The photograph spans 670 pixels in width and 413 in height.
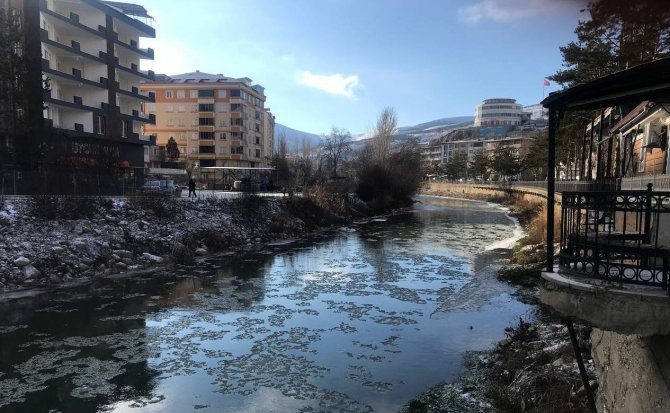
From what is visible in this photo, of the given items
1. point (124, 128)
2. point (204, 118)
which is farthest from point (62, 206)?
point (204, 118)

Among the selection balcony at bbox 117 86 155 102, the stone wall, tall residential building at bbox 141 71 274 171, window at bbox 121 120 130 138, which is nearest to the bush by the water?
window at bbox 121 120 130 138

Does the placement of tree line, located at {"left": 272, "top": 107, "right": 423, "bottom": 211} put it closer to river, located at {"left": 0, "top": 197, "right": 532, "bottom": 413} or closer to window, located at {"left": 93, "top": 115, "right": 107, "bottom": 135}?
window, located at {"left": 93, "top": 115, "right": 107, "bottom": 135}

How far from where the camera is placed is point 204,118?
95312 millimetres

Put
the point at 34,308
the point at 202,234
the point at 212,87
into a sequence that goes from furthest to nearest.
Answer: the point at 212,87, the point at 202,234, the point at 34,308

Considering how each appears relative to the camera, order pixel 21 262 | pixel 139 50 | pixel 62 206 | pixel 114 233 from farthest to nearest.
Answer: pixel 139 50
pixel 62 206
pixel 114 233
pixel 21 262

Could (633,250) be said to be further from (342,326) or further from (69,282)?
(69,282)

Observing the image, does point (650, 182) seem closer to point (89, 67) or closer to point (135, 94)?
point (89, 67)

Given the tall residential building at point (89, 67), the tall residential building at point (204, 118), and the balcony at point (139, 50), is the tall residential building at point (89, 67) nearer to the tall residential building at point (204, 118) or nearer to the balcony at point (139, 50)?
the balcony at point (139, 50)

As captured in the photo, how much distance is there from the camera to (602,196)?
5129mm

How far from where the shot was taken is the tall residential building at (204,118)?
94875 millimetres

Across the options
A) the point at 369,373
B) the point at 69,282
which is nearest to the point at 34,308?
the point at 69,282

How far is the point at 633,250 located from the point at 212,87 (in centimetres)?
9723

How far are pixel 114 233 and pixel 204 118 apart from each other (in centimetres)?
7822

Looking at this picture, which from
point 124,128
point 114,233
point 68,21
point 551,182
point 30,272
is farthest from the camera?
point 124,128
